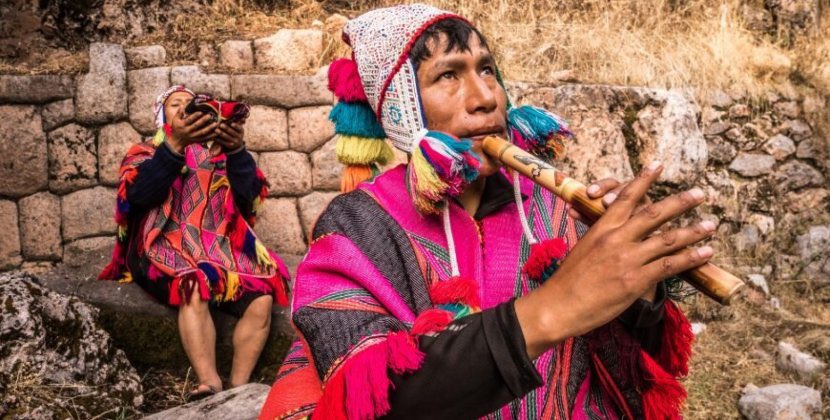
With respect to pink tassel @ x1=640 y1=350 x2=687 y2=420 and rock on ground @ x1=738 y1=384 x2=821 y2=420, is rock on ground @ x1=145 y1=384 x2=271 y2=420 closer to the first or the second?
pink tassel @ x1=640 y1=350 x2=687 y2=420

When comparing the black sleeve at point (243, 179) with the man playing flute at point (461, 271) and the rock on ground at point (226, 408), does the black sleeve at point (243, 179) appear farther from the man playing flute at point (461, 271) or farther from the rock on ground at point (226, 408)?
A: the man playing flute at point (461, 271)

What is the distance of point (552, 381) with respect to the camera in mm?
1614

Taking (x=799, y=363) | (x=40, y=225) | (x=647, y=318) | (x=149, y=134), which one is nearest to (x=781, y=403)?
(x=799, y=363)

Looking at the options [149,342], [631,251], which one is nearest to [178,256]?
[149,342]

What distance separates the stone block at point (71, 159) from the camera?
5109 millimetres

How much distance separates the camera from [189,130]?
11.2 ft

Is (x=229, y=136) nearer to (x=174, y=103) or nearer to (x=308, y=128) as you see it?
(x=174, y=103)

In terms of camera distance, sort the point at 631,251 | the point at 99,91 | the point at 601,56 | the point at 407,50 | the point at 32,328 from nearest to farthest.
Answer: the point at 631,251
the point at 407,50
the point at 32,328
the point at 99,91
the point at 601,56

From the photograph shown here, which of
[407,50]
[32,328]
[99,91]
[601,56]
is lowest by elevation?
[32,328]

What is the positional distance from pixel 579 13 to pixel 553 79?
1.54 metres

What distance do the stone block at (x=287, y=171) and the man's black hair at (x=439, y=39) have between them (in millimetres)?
3500

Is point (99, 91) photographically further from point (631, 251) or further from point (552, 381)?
point (631, 251)

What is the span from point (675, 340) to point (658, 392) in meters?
0.13

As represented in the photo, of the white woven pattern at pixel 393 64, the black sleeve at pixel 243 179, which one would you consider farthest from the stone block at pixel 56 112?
the white woven pattern at pixel 393 64
